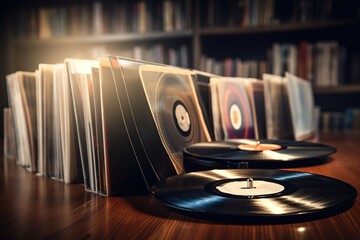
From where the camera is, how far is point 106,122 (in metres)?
0.64

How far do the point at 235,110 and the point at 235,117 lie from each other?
2 centimetres

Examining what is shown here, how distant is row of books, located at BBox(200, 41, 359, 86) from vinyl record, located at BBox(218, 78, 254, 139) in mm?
1145

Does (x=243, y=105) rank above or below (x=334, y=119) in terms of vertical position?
above

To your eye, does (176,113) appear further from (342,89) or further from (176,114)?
(342,89)

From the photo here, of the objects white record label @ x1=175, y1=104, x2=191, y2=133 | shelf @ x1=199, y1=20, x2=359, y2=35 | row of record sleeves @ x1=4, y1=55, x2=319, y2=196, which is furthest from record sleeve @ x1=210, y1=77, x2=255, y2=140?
shelf @ x1=199, y1=20, x2=359, y2=35

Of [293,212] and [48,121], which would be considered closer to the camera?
[293,212]

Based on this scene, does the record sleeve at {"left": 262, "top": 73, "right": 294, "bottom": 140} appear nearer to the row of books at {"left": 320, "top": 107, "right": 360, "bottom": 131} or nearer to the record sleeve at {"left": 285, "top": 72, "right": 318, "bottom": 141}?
the record sleeve at {"left": 285, "top": 72, "right": 318, "bottom": 141}

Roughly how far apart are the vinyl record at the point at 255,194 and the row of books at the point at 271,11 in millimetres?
1933

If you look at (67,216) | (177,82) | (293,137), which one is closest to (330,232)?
(67,216)

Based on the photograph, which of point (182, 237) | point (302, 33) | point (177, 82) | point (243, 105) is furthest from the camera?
point (302, 33)

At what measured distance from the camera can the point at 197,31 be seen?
242cm

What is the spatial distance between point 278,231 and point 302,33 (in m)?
2.39

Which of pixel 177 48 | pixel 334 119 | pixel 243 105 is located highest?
pixel 177 48

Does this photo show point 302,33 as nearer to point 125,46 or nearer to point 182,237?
point 125,46
